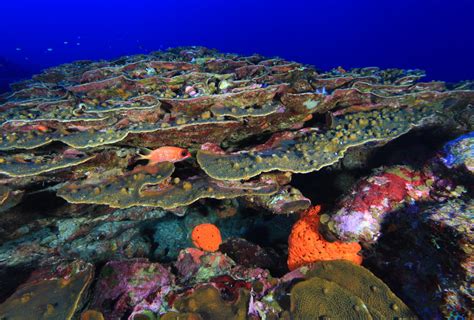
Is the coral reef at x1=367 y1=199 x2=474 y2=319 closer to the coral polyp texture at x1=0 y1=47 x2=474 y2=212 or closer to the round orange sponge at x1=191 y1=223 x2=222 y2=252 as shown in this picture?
the coral polyp texture at x1=0 y1=47 x2=474 y2=212

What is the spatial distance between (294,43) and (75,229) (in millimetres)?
91293

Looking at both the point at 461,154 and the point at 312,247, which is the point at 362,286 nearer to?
the point at 312,247

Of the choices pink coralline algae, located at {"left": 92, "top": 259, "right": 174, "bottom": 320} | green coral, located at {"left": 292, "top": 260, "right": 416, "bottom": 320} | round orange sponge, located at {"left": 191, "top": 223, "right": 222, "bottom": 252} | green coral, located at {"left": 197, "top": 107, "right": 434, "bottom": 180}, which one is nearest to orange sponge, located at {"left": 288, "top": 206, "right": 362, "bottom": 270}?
green coral, located at {"left": 292, "top": 260, "right": 416, "bottom": 320}

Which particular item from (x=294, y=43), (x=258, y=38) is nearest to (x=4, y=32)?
(x=258, y=38)

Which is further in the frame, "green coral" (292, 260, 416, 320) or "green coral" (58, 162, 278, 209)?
"green coral" (58, 162, 278, 209)

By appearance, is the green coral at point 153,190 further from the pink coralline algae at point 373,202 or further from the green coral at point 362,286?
the green coral at point 362,286

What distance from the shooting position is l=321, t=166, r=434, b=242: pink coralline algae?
3.22 meters

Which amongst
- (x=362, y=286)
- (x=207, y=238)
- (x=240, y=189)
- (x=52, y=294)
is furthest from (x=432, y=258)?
(x=52, y=294)

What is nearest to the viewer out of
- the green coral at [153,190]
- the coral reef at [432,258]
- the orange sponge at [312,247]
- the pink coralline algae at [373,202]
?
the coral reef at [432,258]

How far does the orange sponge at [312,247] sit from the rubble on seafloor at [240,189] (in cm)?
2

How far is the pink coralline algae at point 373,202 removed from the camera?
10.6ft

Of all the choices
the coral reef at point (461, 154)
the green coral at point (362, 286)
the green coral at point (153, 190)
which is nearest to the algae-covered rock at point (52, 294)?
the green coral at point (153, 190)

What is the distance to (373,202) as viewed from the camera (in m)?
3.30

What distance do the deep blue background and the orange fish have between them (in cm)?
2314
